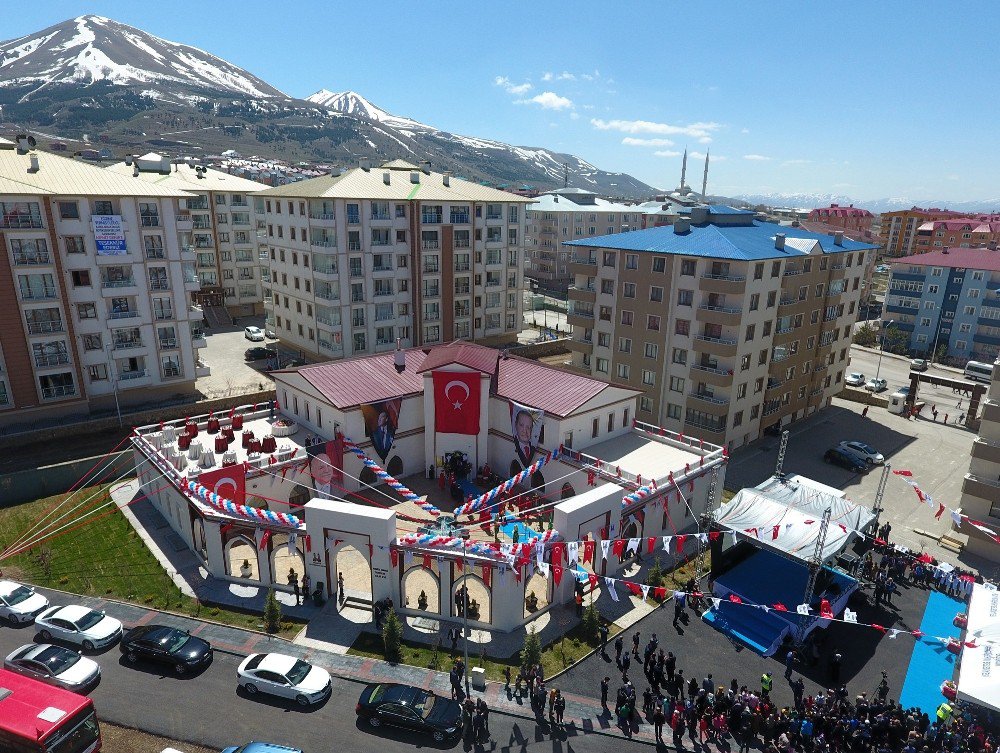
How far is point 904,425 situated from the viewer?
218 feet

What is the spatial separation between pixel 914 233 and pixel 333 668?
18784cm

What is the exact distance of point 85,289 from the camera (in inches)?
2060

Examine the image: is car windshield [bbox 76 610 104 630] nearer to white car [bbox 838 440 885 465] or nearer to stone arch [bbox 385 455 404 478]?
stone arch [bbox 385 455 404 478]

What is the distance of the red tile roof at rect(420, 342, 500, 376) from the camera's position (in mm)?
44312

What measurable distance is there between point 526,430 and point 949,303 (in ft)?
285

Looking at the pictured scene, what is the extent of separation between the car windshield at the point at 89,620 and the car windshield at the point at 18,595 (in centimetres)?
451

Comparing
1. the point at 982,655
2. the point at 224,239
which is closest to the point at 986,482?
the point at 982,655

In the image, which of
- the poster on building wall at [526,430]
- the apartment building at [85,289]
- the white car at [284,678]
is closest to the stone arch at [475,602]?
the white car at [284,678]

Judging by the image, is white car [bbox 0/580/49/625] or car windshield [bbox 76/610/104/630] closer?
car windshield [bbox 76/610/104/630]

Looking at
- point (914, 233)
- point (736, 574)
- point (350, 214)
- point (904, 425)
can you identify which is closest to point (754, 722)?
point (736, 574)

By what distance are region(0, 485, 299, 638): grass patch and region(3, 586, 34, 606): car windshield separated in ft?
6.80

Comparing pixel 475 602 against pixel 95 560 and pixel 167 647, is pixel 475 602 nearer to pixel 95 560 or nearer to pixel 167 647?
pixel 167 647

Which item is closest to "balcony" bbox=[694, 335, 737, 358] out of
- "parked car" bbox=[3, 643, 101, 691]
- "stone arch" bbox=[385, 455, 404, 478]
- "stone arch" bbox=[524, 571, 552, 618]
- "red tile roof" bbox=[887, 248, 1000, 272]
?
"stone arch" bbox=[524, 571, 552, 618]

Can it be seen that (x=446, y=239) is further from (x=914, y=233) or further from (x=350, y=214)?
(x=914, y=233)
